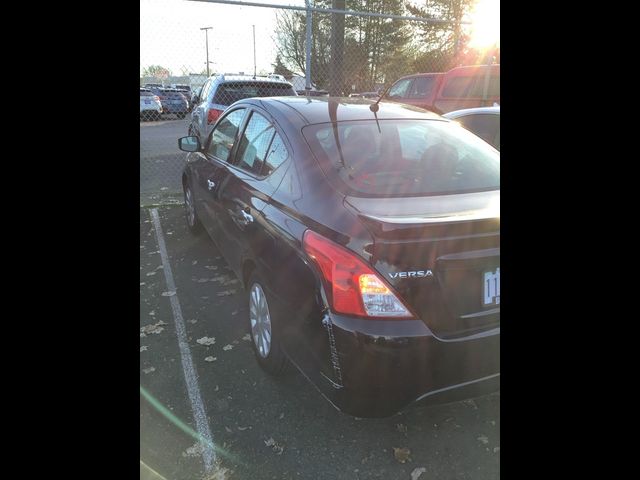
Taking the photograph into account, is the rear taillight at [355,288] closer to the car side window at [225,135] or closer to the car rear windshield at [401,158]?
the car rear windshield at [401,158]

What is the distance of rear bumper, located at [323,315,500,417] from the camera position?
6.32 ft

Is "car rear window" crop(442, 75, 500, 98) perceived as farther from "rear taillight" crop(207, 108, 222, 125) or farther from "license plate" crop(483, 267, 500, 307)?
"license plate" crop(483, 267, 500, 307)

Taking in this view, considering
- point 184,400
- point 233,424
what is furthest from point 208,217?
point 233,424

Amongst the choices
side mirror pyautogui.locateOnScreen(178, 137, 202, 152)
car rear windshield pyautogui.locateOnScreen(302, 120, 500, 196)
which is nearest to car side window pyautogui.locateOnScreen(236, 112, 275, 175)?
car rear windshield pyautogui.locateOnScreen(302, 120, 500, 196)

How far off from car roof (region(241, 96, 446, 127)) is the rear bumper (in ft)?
4.77

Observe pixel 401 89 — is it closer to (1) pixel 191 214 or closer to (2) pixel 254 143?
(1) pixel 191 214

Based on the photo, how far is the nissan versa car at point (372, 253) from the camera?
1.93m

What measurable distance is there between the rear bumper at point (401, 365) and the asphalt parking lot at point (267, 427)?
6.1 inches

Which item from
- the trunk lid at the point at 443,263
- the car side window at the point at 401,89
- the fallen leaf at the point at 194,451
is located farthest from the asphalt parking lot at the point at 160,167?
the car side window at the point at 401,89
